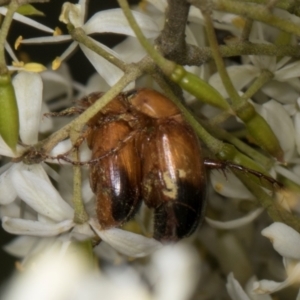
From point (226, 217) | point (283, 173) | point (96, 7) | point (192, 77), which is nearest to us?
point (192, 77)

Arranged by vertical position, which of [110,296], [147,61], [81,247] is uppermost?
[147,61]

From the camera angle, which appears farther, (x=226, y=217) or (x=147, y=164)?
(x=226, y=217)

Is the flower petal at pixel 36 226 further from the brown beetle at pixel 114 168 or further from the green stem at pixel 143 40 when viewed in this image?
the green stem at pixel 143 40

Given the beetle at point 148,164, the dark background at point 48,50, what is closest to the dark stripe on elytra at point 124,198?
the beetle at point 148,164

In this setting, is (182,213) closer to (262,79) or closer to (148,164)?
(148,164)

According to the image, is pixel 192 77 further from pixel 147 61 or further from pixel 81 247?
pixel 81 247

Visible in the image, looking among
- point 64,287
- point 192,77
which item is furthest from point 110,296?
point 192,77

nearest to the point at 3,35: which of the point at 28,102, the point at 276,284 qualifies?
the point at 28,102
